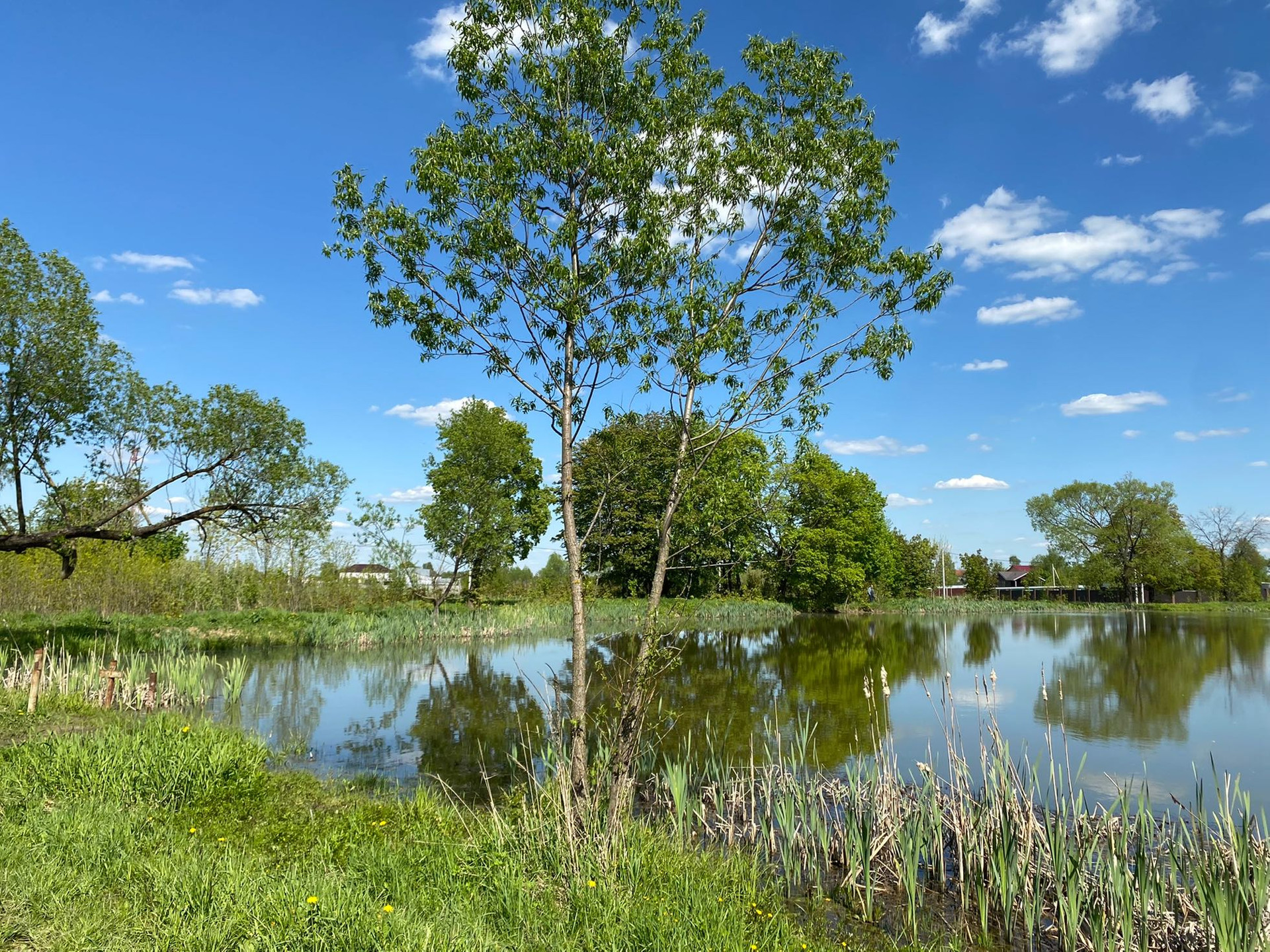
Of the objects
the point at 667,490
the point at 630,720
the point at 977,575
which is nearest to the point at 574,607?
the point at 630,720

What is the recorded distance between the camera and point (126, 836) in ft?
17.7

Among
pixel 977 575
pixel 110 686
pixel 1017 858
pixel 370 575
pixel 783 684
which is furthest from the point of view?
pixel 977 575

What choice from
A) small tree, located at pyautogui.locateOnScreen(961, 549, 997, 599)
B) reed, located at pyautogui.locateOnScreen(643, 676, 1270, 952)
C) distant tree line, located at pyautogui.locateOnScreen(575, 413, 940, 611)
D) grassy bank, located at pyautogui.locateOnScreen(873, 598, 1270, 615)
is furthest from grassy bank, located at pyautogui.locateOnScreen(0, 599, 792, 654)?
small tree, located at pyautogui.locateOnScreen(961, 549, 997, 599)

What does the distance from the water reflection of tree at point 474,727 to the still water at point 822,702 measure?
Result: 5 centimetres

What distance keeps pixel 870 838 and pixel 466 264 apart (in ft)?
20.2

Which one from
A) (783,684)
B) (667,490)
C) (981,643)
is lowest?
(981,643)

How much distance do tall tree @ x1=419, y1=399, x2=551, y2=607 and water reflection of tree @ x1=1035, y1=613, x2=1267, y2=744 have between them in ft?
66.5

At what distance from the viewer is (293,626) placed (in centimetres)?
2530

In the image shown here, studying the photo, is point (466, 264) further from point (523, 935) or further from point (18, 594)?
point (18, 594)

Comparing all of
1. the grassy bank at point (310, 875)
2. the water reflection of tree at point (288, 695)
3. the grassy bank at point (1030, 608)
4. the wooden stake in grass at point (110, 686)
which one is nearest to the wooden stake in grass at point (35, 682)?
the wooden stake in grass at point (110, 686)

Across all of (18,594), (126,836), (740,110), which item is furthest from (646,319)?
(18,594)

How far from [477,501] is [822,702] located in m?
21.0

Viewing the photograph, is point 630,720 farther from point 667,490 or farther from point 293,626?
point 293,626

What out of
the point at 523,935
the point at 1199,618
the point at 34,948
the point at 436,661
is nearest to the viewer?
the point at 34,948
